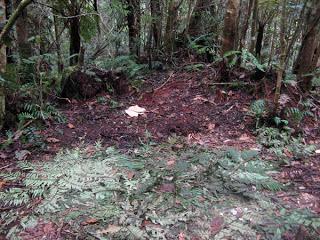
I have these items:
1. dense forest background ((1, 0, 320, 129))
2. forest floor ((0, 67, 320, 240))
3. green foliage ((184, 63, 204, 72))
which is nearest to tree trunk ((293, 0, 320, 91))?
dense forest background ((1, 0, 320, 129))

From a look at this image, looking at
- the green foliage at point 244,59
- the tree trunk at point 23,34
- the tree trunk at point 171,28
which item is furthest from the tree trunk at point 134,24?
the green foliage at point 244,59

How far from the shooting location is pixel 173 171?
148 inches

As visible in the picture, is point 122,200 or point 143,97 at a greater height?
point 143,97

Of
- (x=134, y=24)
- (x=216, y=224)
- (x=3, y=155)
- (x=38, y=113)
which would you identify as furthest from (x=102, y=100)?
(x=216, y=224)

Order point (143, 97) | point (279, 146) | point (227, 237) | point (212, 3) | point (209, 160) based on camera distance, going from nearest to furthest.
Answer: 1. point (227, 237)
2. point (209, 160)
3. point (279, 146)
4. point (143, 97)
5. point (212, 3)

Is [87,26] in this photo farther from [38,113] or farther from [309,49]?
[309,49]

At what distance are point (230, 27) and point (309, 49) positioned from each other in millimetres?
1365

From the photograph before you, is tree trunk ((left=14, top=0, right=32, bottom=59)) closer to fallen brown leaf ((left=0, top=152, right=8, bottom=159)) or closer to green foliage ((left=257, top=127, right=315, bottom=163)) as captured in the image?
fallen brown leaf ((left=0, top=152, right=8, bottom=159))

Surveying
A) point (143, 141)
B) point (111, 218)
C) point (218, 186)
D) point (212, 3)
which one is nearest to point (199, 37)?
point (212, 3)

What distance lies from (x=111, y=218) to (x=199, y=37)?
5.62 metres

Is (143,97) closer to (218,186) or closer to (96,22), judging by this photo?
(96,22)

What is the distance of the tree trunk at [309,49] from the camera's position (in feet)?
16.5

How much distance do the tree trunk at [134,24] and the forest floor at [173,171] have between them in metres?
2.56

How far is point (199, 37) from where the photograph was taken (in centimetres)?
776
